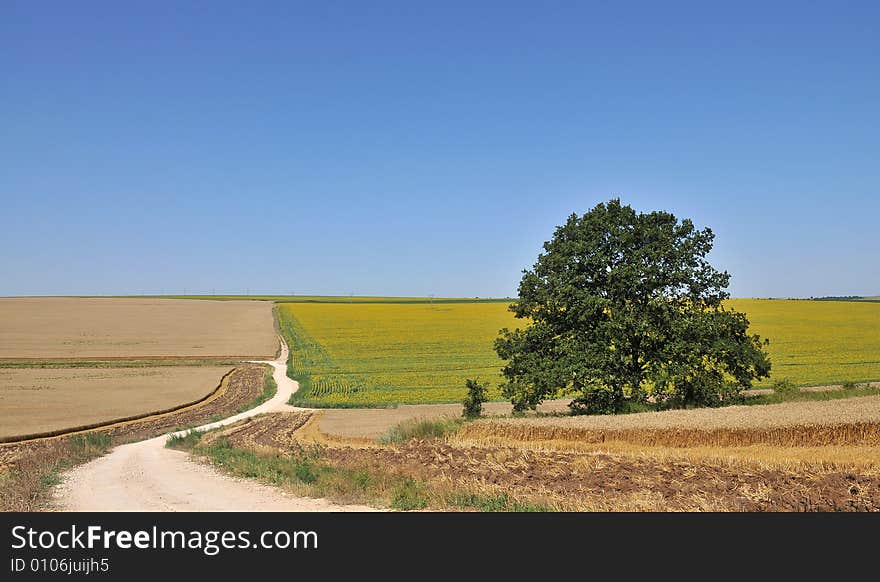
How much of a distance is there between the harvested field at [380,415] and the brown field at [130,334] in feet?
110

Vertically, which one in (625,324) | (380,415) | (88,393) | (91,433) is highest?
(625,324)

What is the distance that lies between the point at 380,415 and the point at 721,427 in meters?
21.8

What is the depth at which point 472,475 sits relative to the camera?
17578 mm

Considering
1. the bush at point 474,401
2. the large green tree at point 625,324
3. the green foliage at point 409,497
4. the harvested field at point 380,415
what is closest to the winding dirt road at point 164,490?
the green foliage at point 409,497

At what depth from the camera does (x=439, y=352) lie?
73.2 m

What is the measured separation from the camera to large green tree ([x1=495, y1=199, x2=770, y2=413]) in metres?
30.9

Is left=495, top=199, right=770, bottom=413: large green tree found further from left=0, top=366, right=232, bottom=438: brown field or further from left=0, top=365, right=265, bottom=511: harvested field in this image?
left=0, top=366, right=232, bottom=438: brown field

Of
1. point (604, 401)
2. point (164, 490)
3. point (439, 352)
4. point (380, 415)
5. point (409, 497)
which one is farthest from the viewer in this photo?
point (439, 352)

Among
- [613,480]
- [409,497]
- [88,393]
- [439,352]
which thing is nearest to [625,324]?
[613,480]

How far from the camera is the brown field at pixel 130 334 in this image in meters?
75.2

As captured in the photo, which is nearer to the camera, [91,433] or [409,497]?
[409,497]

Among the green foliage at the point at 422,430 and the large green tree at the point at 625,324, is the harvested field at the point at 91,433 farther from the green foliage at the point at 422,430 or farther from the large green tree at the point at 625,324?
the large green tree at the point at 625,324

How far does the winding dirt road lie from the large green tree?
16028 millimetres

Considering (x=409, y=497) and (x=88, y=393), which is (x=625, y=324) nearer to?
(x=409, y=497)
